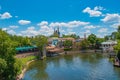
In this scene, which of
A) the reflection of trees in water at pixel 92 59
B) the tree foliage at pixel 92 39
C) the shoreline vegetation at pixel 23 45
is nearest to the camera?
the shoreline vegetation at pixel 23 45

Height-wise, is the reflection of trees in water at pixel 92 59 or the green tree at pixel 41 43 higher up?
the green tree at pixel 41 43

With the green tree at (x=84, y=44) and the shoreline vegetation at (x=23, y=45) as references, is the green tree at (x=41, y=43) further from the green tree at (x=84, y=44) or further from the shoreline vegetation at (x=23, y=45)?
the green tree at (x=84, y=44)

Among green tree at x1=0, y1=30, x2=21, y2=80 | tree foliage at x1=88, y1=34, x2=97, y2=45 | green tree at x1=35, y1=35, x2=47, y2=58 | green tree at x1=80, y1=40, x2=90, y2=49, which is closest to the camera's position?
green tree at x1=0, y1=30, x2=21, y2=80

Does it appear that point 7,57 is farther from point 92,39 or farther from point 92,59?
point 92,39

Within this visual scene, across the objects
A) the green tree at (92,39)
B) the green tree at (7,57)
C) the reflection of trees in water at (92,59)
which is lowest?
the reflection of trees in water at (92,59)

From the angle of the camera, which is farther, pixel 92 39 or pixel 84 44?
pixel 92 39

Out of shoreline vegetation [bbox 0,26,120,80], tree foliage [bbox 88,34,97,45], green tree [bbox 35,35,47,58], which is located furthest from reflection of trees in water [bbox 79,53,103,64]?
tree foliage [bbox 88,34,97,45]

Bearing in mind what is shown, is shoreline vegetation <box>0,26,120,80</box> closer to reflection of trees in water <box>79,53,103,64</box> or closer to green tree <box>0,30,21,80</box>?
green tree <box>0,30,21,80</box>

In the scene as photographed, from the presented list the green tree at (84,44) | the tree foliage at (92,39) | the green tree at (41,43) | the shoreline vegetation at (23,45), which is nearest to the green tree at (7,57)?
the shoreline vegetation at (23,45)

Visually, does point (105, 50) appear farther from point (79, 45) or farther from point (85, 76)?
point (85, 76)

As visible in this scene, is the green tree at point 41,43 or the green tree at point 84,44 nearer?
the green tree at point 41,43

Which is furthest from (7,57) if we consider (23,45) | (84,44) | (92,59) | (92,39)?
(92,39)

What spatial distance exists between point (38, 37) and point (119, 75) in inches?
2104

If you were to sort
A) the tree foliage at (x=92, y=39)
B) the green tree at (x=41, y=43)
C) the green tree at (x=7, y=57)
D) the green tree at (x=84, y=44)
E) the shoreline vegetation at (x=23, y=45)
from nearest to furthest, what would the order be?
the green tree at (x=7, y=57)
the shoreline vegetation at (x=23, y=45)
the green tree at (x=41, y=43)
the green tree at (x=84, y=44)
the tree foliage at (x=92, y=39)
